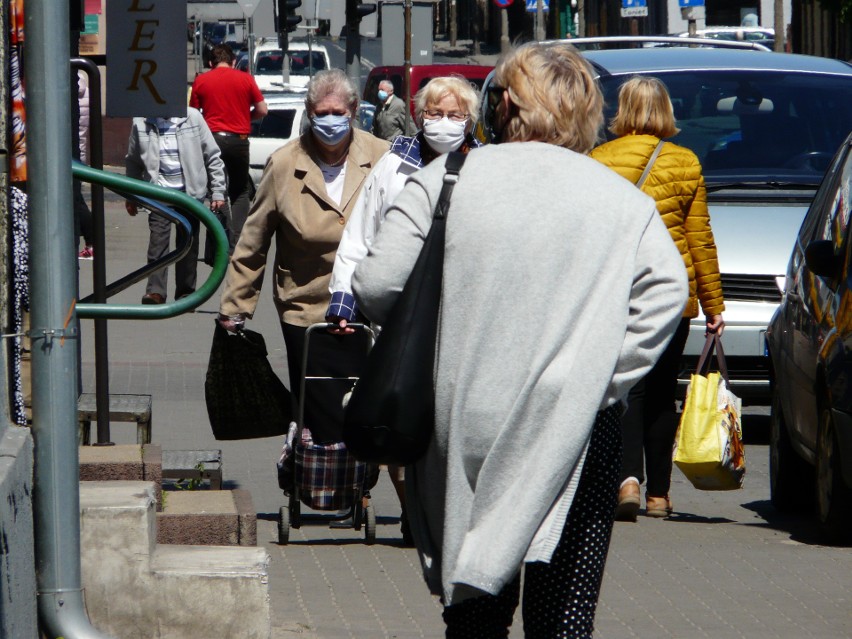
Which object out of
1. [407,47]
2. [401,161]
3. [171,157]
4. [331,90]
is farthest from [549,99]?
[407,47]

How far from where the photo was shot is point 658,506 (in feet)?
24.7

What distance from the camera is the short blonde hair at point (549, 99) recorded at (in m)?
3.66

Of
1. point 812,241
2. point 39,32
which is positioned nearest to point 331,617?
point 39,32

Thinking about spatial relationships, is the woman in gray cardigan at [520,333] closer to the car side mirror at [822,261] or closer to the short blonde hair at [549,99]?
the short blonde hair at [549,99]

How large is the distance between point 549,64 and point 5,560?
1.49 metres

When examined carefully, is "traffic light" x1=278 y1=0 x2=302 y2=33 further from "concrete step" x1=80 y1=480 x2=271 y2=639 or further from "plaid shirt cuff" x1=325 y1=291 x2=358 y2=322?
"concrete step" x1=80 y1=480 x2=271 y2=639

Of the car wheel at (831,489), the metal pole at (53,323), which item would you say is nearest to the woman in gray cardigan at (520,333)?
the metal pole at (53,323)

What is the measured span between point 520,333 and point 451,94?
2.97m

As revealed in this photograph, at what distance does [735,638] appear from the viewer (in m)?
5.45

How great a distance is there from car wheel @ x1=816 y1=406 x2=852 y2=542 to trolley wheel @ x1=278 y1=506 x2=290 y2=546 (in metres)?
2.06

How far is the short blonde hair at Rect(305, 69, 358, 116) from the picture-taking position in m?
6.77

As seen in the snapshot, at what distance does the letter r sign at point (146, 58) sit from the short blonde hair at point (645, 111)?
1.93m

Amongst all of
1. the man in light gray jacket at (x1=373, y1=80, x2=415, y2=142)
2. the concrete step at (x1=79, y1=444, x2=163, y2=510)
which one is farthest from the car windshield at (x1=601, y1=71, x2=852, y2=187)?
the man in light gray jacket at (x1=373, y1=80, x2=415, y2=142)

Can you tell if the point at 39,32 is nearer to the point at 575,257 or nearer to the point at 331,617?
the point at 575,257
